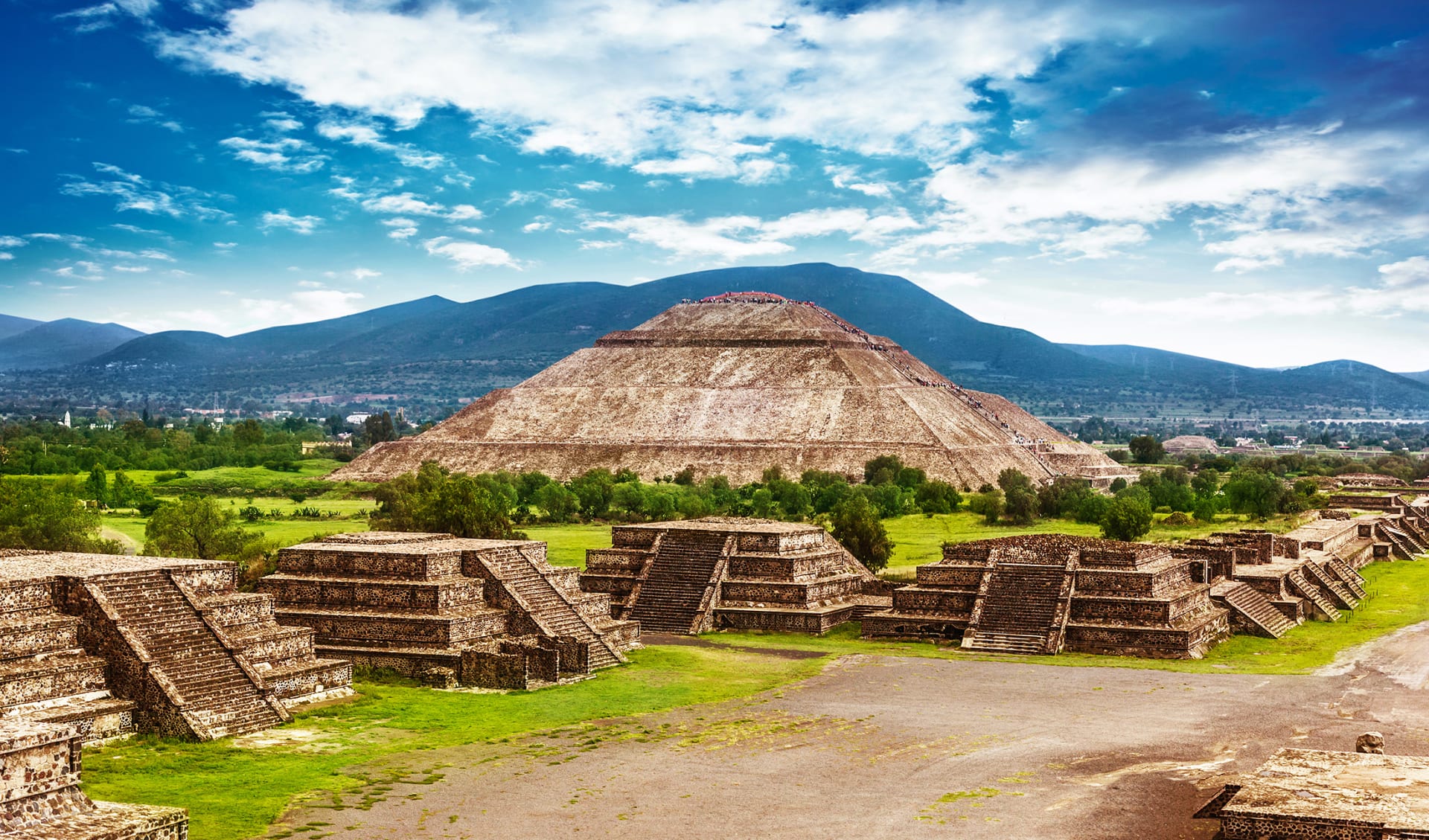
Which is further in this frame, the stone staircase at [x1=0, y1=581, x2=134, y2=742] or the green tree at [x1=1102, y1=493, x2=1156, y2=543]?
the green tree at [x1=1102, y1=493, x2=1156, y2=543]

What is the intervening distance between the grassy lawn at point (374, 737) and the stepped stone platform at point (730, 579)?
203 inches

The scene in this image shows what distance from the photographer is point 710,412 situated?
132125 millimetres

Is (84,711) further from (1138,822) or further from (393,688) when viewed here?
(1138,822)

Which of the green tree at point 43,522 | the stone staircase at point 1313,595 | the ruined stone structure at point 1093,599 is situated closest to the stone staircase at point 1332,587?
the stone staircase at point 1313,595

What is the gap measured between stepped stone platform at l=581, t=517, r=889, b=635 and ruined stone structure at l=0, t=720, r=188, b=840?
85.7ft

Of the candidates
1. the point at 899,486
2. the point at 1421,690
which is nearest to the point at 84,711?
the point at 1421,690

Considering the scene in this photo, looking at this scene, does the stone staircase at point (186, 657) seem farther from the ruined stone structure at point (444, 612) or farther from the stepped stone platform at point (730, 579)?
the stepped stone platform at point (730, 579)

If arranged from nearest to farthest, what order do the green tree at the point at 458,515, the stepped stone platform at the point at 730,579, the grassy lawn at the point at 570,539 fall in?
the stepped stone platform at the point at 730,579 < the green tree at the point at 458,515 < the grassy lawn at the point at 570,539

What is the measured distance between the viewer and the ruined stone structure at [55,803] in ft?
54.8

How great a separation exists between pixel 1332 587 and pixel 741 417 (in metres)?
81.8

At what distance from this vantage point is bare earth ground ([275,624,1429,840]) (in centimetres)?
2131

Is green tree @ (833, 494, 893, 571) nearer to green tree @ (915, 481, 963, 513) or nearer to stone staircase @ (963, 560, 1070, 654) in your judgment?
stone staircase @ (963, 560, 1070, 654)

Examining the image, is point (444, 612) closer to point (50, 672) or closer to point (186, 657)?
point (186, 657)

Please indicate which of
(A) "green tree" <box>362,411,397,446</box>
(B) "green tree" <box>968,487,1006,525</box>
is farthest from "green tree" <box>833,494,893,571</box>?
(A) "green tree" <box>362,411,397,446</box>
